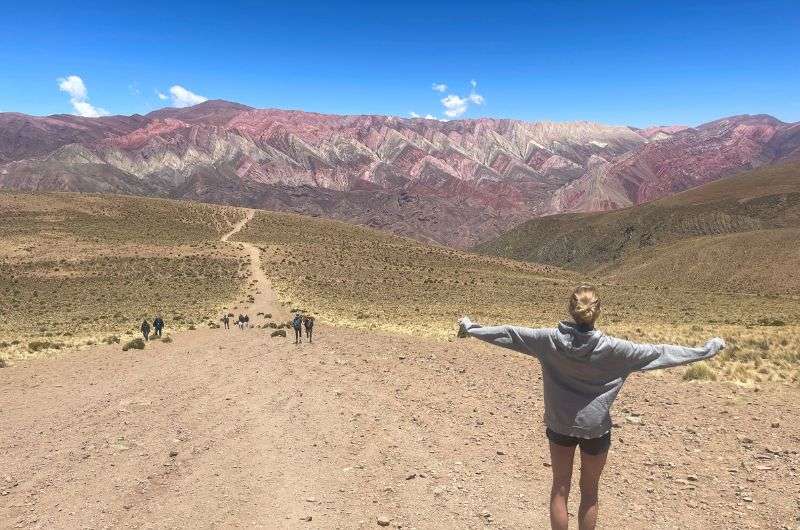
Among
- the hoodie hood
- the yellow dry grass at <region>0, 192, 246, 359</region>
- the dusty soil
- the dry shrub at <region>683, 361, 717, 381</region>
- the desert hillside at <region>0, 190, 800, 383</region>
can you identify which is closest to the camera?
the hoodie hood

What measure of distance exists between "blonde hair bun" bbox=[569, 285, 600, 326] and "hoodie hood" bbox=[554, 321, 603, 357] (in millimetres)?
79

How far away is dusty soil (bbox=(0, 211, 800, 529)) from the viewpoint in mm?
7457

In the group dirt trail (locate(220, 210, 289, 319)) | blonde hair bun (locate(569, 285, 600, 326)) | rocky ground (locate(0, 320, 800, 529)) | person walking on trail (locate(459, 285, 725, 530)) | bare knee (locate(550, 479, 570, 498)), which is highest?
blonde hair bun (locate(569, 285, 600, 326))

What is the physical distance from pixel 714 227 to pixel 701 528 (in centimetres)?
15997

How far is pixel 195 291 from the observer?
51344 millimetres

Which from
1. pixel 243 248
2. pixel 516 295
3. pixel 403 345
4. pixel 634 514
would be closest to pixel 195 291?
pixel 243 248

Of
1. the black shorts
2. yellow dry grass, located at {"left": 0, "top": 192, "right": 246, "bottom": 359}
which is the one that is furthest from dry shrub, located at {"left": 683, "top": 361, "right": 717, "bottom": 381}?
yellow dry grass, located at {"left": 0, "top": 192, "right": 246, "bottom": 359}

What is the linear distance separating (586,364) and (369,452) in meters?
6.18

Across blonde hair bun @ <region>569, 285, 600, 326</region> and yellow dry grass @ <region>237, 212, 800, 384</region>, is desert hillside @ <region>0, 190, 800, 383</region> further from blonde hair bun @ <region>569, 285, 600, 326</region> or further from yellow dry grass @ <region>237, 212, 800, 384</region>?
blonde hair bun @ <region>569, 285, 600, 326</region>

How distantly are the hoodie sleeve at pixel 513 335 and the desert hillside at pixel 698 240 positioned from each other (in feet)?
273

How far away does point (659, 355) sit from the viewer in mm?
4648

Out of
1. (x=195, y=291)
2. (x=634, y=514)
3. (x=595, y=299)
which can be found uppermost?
(x=595, y=299)

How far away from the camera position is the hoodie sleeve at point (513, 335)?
4738 millimetres

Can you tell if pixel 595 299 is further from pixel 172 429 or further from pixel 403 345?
pixel 403 345
